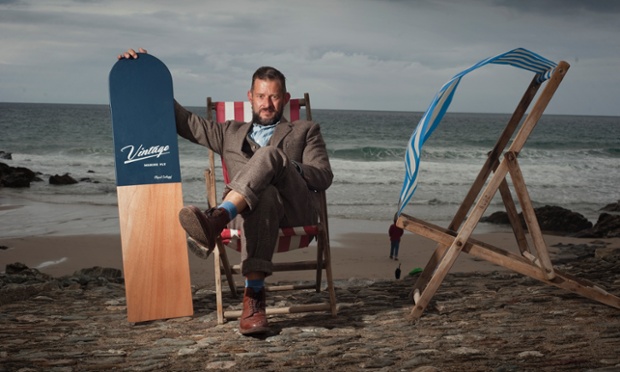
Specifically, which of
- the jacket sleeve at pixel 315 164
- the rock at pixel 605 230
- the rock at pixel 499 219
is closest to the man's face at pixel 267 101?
the jacket sleeve at pixel 315 164

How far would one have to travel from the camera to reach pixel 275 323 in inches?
137

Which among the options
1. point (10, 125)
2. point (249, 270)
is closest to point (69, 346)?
point (249, 270)

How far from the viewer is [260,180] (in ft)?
10.0

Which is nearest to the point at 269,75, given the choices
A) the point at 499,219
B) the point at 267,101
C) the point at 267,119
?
the point at 267,101

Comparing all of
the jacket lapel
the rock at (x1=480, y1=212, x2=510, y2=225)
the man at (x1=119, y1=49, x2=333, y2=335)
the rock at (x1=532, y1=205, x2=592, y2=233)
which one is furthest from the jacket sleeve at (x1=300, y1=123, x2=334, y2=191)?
the rock at (x1=480, y1=212, x2=510, y2=225)

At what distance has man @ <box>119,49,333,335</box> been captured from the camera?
120 inches

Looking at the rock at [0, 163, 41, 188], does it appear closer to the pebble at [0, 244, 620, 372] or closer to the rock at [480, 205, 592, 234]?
the rock at [480, 205, 592, 234]

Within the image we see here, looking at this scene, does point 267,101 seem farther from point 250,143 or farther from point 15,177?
point 15,177

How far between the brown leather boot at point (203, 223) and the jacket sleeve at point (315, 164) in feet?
1.91

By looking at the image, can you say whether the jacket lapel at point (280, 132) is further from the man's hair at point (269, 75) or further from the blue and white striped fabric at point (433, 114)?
the blue and white striped fabric at point (433, 114)

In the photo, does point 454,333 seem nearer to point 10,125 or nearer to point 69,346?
point 69,346

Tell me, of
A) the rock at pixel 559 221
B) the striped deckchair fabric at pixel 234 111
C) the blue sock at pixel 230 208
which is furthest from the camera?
the rock at pixel 559 221

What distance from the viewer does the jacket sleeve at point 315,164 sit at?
3420 mm

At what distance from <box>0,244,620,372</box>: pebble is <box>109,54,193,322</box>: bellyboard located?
19cm
